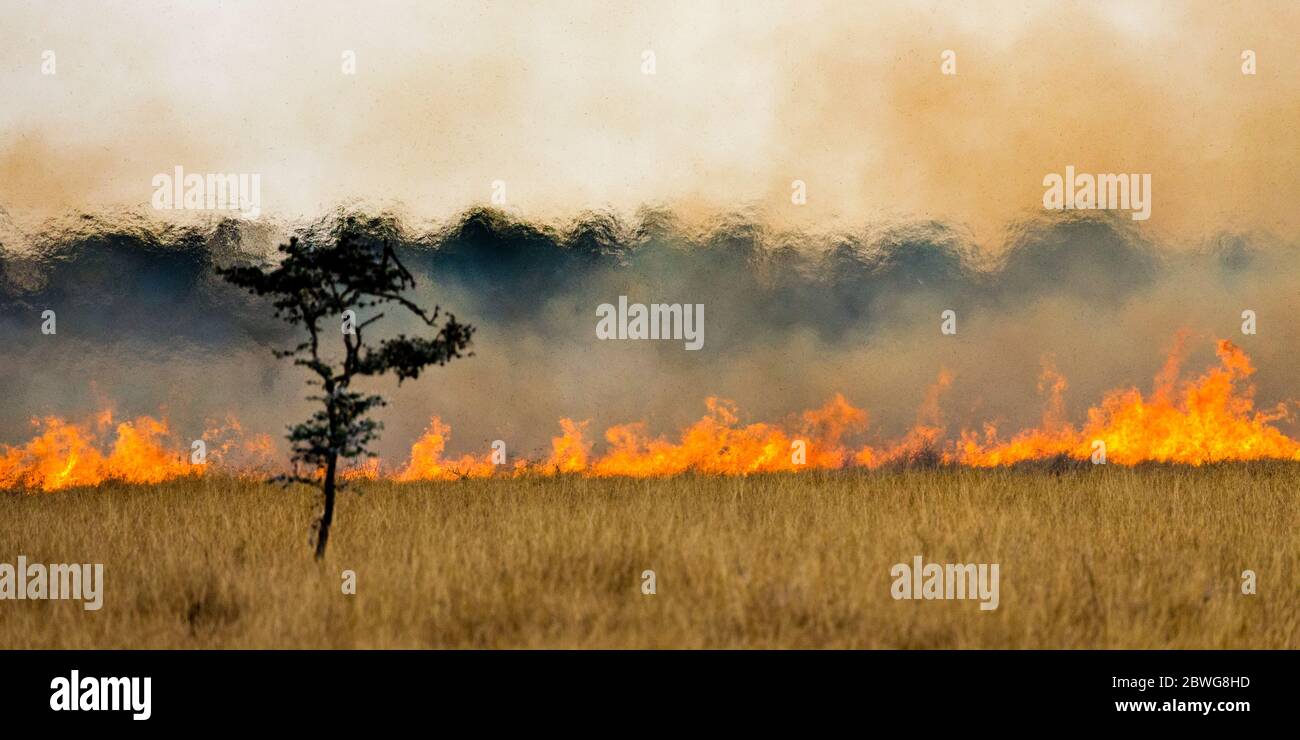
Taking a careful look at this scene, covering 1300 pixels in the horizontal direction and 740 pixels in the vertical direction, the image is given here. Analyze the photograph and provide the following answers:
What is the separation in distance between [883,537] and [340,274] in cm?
801

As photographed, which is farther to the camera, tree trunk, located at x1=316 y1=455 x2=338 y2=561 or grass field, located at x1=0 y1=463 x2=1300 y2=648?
tree trunk, located at x1=316 y1=455 x2=338 y2=561

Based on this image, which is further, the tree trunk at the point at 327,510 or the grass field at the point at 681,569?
the tree trunk at the point at 327,510

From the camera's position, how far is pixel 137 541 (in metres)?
15.2

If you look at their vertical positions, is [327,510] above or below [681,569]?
above

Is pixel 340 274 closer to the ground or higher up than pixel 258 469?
higher up

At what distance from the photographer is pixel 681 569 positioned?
11.7m

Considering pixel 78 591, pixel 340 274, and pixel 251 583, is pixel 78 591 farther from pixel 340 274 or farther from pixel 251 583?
pixel 340 274

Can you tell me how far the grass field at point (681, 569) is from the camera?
10.1 meters

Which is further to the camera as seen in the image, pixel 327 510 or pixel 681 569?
pixel 327 510

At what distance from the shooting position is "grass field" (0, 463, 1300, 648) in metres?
10.1
